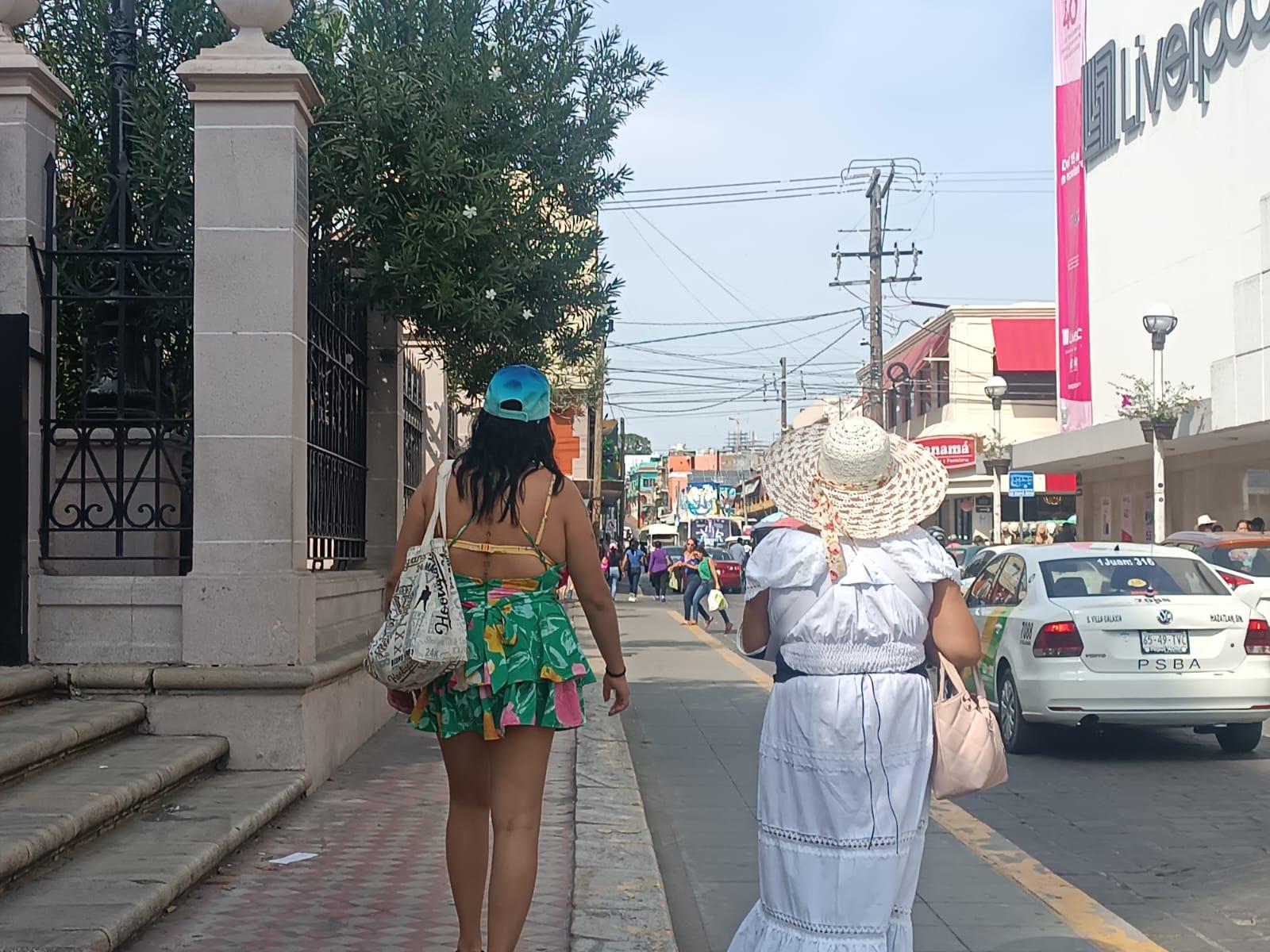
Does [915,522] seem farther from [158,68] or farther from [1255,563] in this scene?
[1255,563]

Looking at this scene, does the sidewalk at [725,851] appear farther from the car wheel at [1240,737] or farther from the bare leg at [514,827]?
the car wheel at [1240,737]

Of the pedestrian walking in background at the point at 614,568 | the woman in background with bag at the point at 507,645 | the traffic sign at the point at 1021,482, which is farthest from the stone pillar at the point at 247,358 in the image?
the pedestrian walking in background at the point at 614,568

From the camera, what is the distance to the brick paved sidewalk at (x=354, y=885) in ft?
16.3

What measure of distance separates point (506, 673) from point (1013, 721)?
6987 millimetres

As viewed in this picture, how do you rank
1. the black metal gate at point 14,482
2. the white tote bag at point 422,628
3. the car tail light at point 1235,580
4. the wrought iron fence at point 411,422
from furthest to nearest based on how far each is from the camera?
the car tail light at point 1235,580
the wrought iron fence at point 411,422
the black metal gate at point 14,482
the white tote bag at point 422,628

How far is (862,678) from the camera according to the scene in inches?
162

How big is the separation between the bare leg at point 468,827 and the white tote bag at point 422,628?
11.6 inches

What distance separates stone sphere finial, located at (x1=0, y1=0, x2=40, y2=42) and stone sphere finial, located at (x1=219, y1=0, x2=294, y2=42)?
117 centimetres

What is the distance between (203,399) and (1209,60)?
2742cm

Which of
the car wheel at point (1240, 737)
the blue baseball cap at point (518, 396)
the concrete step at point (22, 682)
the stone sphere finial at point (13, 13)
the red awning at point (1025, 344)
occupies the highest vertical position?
the red awning at point (1025, 344)

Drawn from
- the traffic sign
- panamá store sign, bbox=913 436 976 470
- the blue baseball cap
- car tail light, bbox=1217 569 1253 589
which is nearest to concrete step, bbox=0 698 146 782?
the blue baseball cap

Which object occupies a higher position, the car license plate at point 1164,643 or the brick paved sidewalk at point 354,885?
the car license plate at point 1164,643

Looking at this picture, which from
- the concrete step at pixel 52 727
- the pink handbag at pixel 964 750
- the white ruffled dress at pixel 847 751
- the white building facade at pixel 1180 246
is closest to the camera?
the white ruffled dress at pixel 847 751

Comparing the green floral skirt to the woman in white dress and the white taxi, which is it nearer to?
the woman in white dress
